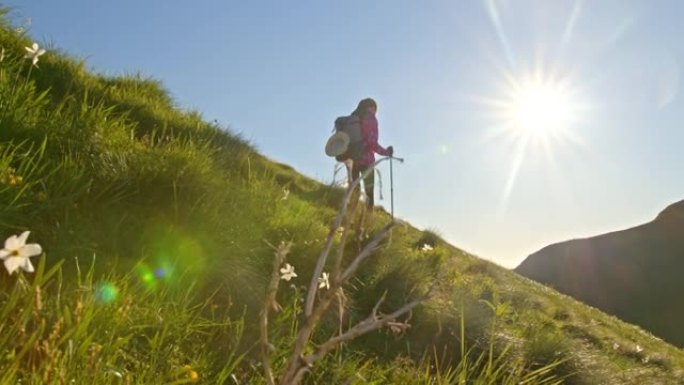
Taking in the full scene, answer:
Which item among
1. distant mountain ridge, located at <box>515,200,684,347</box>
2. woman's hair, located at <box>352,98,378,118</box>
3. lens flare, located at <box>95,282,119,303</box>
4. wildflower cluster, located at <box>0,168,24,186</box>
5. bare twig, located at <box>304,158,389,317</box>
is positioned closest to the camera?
bare twig, located at <box>304,158,389,317</box>

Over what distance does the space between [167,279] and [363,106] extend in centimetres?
823

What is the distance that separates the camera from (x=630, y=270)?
10606 centimetres

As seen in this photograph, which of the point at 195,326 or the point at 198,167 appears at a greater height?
the point at 198,167

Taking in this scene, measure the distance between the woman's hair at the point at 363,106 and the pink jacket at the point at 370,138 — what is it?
0.42 feet

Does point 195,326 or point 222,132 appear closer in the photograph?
point 195,326

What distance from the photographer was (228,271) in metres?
5.28

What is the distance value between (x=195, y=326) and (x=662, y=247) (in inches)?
4764

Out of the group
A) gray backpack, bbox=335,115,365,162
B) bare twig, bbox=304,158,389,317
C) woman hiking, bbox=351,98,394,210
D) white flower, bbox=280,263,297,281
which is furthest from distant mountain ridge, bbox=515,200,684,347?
bare twig, bbox=304,158,389,317

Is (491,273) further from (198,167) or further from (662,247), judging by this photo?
(662,247)

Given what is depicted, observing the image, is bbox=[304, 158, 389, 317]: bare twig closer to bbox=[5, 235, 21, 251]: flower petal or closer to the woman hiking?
bbox=[5, 235, 21, 251]: flower petal

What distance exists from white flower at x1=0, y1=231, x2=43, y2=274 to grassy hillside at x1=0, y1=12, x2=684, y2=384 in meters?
0.20

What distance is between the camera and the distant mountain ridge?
3824 inches

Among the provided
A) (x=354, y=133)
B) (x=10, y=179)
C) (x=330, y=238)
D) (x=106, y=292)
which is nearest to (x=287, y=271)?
(x=106, y=292)

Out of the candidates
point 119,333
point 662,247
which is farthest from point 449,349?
point 662,247
